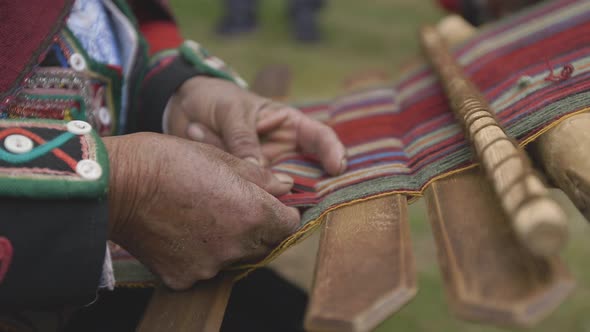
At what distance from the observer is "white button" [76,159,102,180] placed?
76 centimetres

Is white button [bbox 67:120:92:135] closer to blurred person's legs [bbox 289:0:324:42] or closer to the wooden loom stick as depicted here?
the wooden loom stick

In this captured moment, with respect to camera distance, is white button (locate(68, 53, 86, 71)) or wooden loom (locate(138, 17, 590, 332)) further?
white button (locate(68, 53, 86, 71))

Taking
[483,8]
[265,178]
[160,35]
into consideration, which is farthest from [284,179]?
[483,8]

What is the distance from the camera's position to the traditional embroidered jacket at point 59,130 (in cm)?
74

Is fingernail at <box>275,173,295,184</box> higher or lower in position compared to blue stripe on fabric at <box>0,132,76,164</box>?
higher

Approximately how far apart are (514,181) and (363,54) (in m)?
3.30

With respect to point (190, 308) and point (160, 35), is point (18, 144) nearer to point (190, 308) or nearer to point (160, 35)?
point (190, 308)

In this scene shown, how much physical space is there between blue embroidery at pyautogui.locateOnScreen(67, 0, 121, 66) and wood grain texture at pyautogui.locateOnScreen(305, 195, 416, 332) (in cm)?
63

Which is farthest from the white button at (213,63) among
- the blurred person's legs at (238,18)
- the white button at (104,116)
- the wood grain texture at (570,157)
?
the blurred person's legs at (238,18)

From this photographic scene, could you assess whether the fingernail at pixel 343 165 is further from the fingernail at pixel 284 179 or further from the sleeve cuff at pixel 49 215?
the sleeve cuff at pixel 49 215

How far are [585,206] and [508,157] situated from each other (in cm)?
18

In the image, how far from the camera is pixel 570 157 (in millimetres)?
912

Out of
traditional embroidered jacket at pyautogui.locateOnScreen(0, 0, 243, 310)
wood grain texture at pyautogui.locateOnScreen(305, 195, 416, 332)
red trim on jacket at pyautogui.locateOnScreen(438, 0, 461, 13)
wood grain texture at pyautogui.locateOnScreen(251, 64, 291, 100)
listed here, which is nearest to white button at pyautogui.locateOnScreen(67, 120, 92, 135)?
traditional embroidered jacket at pyautogui.locateOnScreen(0, 0, 243, 310)

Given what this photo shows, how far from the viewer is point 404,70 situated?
1804 millimetres
